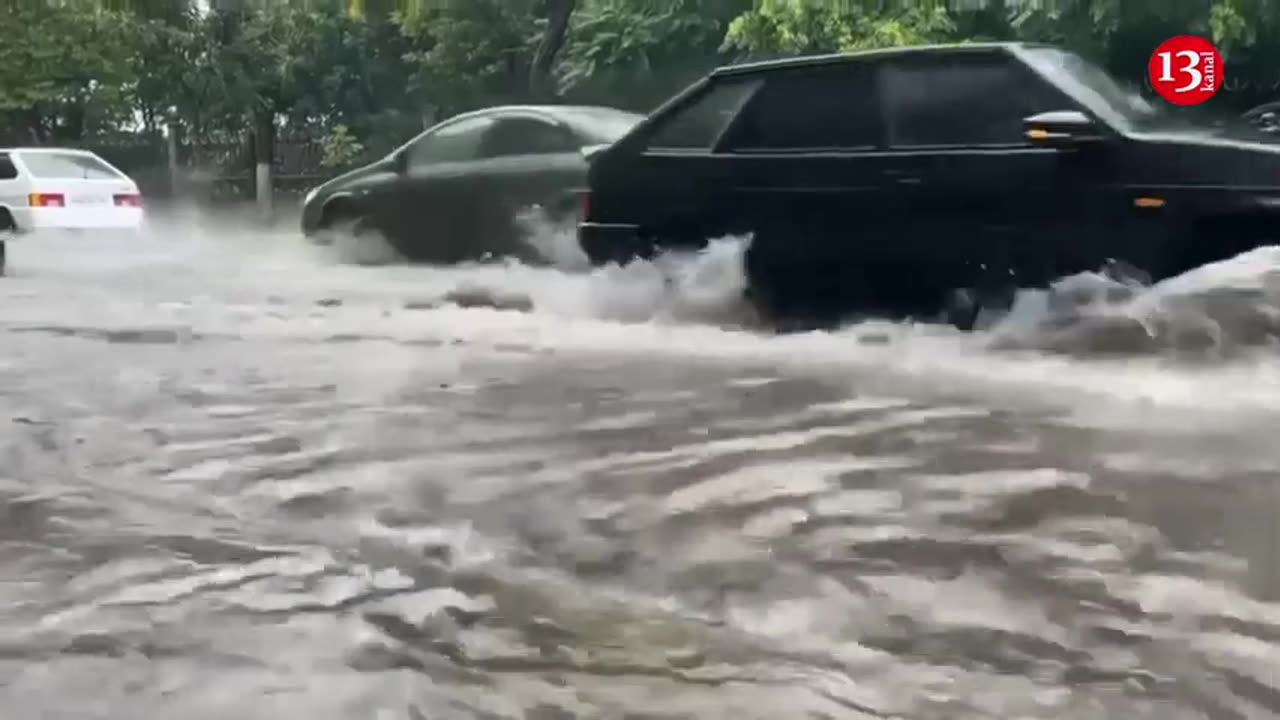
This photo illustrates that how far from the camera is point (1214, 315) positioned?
3.61 m

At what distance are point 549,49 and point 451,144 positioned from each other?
1.90 ft

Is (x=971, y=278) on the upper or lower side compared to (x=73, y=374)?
upper

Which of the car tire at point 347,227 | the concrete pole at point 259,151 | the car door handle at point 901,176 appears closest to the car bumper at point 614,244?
the car door handle at point 901,176

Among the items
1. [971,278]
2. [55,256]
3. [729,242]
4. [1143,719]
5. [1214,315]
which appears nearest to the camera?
[1143,719]

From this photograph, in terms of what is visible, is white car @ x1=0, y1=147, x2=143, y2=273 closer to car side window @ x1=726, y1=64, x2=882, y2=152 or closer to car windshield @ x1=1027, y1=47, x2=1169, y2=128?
car side window @ x1=726, y1=64, x2=882, y2=152

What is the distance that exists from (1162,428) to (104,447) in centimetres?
254

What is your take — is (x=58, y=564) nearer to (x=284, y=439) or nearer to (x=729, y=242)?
(x=284, y=439)

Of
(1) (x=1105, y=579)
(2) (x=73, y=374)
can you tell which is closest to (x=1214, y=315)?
(1) (x=1105, y=579)

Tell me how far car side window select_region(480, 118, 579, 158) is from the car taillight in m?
1.79

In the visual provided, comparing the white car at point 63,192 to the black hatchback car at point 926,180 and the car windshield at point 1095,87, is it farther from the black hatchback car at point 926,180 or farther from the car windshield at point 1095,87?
the car windshield at point 1095,87

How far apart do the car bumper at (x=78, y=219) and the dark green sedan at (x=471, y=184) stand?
860 mm

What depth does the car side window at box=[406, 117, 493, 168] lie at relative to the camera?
4828mm

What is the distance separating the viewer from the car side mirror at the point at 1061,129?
148 inches

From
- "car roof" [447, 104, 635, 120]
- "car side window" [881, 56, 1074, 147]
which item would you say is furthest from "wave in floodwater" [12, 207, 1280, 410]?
"car side window" [881, 56, 1074, 147]
